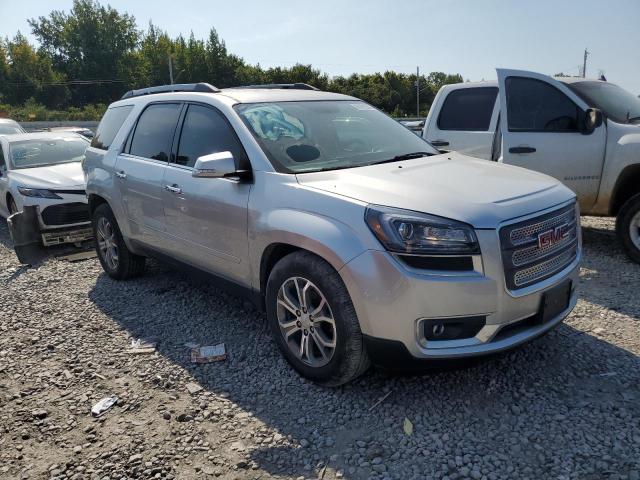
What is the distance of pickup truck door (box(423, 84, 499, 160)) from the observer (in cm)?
629

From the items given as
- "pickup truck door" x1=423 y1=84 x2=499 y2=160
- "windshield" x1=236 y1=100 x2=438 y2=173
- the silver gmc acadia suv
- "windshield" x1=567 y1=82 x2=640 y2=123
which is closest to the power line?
"pickup truck door" x1=423 y1=84 x2=499 y2=160

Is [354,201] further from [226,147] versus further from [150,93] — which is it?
[150,93]

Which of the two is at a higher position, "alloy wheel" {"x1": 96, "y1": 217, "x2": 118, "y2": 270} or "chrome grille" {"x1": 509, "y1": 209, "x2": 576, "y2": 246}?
"chrome grille" {"x1": 509, "y1": 209, "x2": 576, "y2": 246}

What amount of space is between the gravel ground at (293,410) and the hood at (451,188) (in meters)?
1.08

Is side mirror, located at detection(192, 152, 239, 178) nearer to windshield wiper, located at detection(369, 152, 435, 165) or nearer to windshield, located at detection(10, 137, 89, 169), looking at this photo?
windshield wiper, located at detection(369, 152, 435, 165)

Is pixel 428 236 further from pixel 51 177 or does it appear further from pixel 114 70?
pixel 114 70

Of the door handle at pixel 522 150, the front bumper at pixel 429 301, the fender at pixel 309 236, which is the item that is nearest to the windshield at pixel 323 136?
the fender at pixel 309 236

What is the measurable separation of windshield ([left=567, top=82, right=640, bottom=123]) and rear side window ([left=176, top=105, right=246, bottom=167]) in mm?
4102

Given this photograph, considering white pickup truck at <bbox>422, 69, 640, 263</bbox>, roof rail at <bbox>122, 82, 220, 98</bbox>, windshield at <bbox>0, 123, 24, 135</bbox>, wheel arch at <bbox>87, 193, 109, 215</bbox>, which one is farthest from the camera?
windshield at <bbox>0, 123, 24, 135</bbox>

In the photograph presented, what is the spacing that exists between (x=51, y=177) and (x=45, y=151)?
1326 mm

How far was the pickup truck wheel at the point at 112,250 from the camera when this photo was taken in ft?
17.5

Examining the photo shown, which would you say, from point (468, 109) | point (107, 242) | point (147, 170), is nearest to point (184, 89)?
point (147, 170)

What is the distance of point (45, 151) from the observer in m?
8.54

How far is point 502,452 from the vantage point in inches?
101
